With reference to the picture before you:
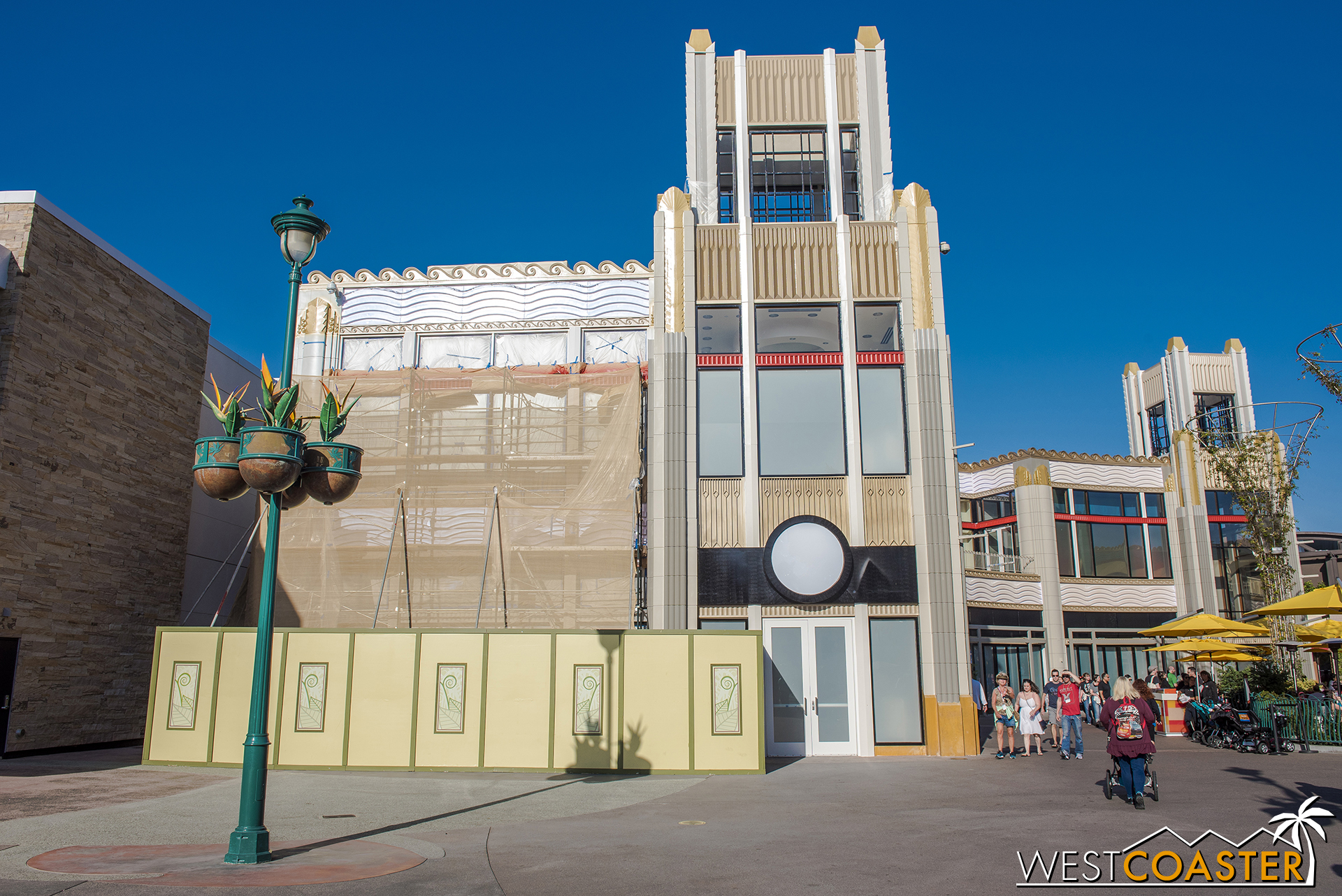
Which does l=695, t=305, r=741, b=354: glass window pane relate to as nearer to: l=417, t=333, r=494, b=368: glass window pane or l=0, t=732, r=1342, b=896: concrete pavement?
l=417, t=333, r=494, b=368: glass window pane

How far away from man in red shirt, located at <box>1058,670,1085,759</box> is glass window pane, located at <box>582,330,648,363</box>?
532 inches

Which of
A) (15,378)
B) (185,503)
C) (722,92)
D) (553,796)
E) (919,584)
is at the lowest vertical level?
(553,796)

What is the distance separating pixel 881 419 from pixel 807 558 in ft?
→ 12.2

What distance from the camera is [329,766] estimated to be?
16.8m

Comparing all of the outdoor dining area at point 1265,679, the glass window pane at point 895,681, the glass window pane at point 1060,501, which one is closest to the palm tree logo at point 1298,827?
the glass window pane at point 895,681

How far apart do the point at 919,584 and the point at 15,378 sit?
63.0ft

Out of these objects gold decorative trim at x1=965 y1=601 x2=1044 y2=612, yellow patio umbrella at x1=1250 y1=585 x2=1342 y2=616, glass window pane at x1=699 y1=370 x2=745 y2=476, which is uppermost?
glass window pane at x1=699 y1=370 x2=745 y2=476

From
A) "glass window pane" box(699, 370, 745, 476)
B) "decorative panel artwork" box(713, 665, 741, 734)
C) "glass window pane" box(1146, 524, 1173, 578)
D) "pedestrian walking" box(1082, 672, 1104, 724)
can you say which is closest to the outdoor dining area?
"pedestrian walking" box(1082, 672, 1104, 724)

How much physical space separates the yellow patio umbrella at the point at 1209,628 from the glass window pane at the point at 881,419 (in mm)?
9523

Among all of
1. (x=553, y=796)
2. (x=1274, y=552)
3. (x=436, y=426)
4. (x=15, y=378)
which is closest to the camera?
(x=553, y=796)

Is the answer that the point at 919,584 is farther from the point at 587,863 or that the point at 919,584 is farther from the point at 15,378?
the point at 15,378

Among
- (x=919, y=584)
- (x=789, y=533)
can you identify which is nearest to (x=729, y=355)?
(x=789, y=533)

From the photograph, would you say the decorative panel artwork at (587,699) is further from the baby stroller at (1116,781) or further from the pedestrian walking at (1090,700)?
the pedestrian walking at (1090,700)

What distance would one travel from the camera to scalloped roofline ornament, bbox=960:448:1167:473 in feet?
119
